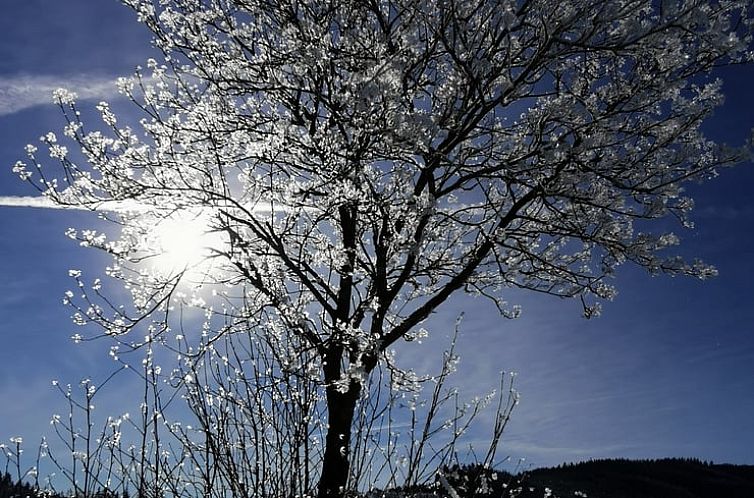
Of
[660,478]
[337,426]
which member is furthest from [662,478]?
[337,426]

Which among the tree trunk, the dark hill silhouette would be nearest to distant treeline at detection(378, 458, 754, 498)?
the dark hill silhouette

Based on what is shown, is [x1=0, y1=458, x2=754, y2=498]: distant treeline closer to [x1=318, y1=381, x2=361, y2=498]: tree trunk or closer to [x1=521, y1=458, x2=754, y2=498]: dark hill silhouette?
[x1=521, y1=458, x2=754, y2=498]: dark hill silhouette

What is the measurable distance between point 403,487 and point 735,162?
5.29 meters

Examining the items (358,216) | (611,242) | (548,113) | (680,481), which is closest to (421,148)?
→ (548,113)

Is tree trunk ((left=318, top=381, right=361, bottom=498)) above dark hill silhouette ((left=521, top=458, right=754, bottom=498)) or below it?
above

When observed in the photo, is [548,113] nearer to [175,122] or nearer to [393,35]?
[393,35]

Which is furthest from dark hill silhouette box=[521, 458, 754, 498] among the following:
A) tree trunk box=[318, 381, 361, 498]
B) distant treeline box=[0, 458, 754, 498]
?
tree trunk box=[318, 381, 361, 498]

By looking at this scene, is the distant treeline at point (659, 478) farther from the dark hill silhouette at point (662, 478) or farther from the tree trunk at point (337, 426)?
the tree trunk at point (337, 426)

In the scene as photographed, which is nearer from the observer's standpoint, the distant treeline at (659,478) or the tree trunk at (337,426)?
the tree trunk at (337,426)

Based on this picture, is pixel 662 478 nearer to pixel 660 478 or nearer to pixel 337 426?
pixel 660 478

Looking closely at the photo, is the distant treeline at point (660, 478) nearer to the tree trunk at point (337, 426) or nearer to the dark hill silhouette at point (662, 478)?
the dark hill silhouette at point (662, 478)

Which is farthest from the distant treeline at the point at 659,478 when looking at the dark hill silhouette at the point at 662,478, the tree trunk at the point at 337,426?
the tree trunk at the point at 337,426

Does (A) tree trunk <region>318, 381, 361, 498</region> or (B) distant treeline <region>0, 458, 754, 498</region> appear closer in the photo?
(A) tree trunk <region>318, 381, 361, 498</region>

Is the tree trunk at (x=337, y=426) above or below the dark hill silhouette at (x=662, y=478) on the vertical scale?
above
